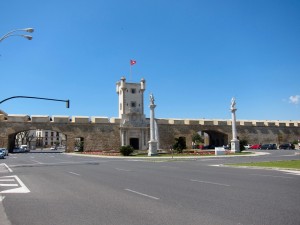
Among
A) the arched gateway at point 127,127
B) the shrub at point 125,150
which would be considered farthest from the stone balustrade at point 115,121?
the shrub at point 125,150

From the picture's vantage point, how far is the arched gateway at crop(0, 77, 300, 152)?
58.0 metres

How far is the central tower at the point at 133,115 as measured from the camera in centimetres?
6341

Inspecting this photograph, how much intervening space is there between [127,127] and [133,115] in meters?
3.25

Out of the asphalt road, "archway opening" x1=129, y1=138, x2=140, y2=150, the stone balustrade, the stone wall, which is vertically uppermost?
the stone balustrade

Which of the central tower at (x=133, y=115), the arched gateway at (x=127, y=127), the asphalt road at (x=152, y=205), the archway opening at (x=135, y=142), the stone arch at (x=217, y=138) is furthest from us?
the stone arch at (x=217, y=138)

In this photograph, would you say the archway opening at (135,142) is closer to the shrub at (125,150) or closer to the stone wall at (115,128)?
the stone wall at (115,128)

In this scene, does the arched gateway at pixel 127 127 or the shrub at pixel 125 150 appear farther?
the arched gateway at pixel 127 127

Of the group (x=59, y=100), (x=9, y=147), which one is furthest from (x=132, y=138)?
(x=59, y=100)

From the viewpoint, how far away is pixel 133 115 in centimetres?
6506

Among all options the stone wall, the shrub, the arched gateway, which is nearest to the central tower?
the arched gateway

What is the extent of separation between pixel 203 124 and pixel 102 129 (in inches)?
855

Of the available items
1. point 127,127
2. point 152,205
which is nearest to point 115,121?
point 127,127

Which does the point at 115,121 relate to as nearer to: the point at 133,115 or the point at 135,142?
the point at 133,115

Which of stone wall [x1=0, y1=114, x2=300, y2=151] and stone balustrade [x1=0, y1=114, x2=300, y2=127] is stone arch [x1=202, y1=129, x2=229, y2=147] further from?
stone balustrade [x1=0, y1=114, x2=300, y2=127]
